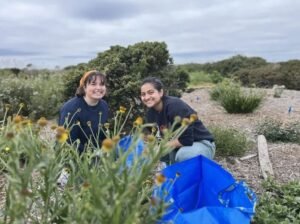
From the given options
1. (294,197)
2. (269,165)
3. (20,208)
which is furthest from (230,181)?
(20,208)

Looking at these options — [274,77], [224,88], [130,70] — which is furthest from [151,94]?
[274,77]

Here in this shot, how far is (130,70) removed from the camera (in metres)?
6.14

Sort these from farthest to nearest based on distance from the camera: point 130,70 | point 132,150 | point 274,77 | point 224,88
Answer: point 274,77 < point 224,88 < point 130,70 < point 132,150

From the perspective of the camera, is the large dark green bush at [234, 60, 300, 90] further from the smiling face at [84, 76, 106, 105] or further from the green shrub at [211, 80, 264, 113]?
the smiling face at [84, 76, 106, 105]

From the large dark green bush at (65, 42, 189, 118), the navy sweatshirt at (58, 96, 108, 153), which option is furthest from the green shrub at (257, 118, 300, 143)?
the navy sweatshirt at (58, 96, 108, 153)

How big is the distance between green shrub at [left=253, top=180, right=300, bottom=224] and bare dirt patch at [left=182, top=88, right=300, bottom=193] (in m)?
0.18

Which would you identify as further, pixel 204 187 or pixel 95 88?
pixel 95 88

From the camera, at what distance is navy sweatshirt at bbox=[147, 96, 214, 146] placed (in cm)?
389

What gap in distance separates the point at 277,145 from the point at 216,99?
3869 mm

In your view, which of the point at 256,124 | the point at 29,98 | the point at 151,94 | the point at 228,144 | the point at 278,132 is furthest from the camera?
the point at 29,98

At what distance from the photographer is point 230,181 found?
3322mm

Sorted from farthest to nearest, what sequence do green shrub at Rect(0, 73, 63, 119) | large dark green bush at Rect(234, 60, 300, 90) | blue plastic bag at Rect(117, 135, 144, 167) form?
1. large dark green bush at Rect(234, 60, 300, 90)
2. green shrub at Rect(0, 73, 63, 119)
3. blue plastic bag at Rect(117, 135, 144, 167)

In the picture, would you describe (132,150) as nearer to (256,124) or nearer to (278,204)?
(278,204)

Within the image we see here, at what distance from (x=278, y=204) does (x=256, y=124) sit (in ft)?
10.8
